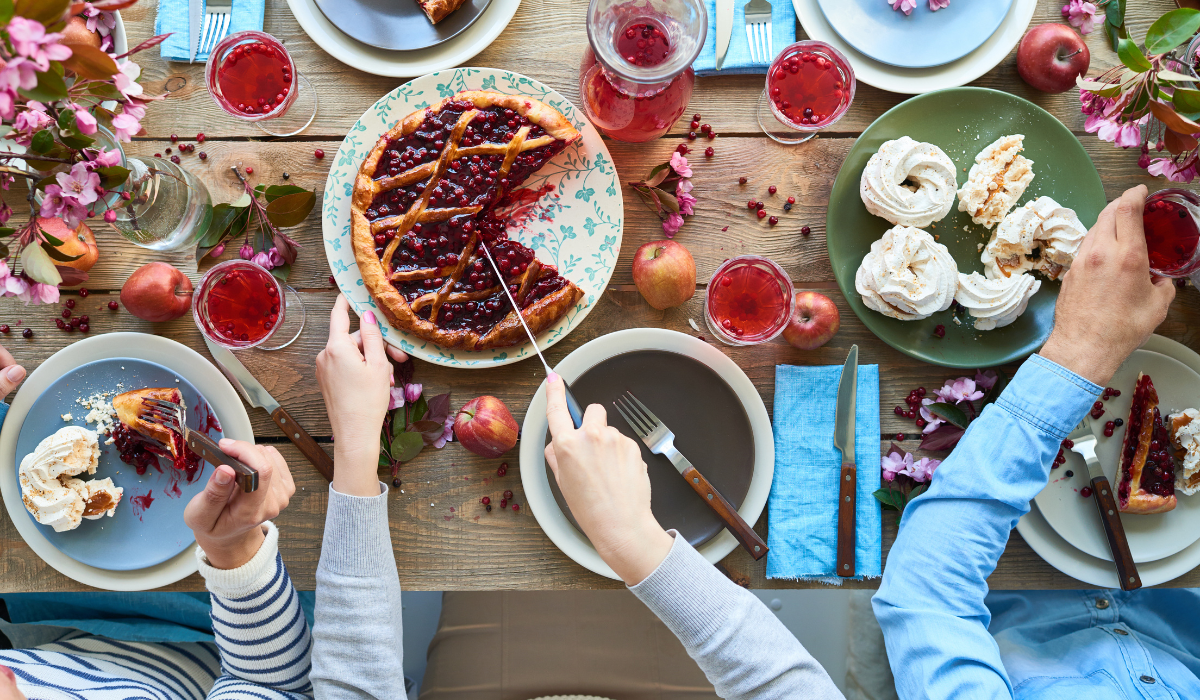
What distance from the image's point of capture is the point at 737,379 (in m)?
2.16

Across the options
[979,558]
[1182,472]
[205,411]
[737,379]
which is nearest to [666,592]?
[737,379]

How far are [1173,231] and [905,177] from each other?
744 millimetres

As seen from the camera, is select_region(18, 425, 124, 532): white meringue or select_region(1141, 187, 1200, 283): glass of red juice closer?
select_region(1141, 187, 1200, 283): glass of red juice

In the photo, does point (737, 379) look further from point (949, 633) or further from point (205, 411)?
point (205, 411)

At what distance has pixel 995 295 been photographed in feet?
6.75

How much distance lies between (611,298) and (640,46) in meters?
0.78

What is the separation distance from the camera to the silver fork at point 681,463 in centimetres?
209

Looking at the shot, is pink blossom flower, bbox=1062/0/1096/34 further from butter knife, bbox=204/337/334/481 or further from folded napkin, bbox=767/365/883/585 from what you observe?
butter knife, bbox=204/337/334/481

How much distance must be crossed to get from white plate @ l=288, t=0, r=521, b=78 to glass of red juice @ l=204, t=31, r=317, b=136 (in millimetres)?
144

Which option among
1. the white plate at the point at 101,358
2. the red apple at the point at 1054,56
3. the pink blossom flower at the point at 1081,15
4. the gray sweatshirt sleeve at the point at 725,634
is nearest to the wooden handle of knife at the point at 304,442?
the white plate at the point at 101,358

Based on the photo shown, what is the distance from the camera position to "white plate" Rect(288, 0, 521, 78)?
2.19 m

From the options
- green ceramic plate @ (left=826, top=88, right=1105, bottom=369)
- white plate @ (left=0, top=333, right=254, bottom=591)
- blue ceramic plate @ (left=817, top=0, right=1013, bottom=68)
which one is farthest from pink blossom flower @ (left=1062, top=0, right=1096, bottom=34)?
white plate @ (left=0, top=333, right=254, bottom=591)

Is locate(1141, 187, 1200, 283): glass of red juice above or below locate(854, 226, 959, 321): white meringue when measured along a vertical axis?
above

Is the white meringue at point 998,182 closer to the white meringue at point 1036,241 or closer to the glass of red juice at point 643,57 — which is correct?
the white meringue at point 1036,241
